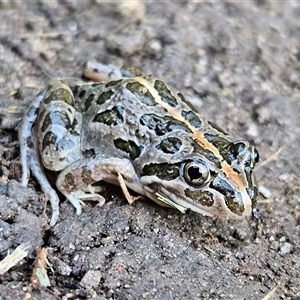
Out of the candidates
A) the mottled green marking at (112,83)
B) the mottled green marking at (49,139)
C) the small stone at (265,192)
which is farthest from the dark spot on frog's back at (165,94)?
the small stone at (265,192)

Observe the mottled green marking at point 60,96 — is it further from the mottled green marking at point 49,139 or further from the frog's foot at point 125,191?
the frog's foot at point 125,191

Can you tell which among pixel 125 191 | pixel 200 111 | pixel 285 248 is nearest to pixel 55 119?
pixel 125 191

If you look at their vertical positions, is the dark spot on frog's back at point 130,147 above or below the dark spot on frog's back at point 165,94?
below

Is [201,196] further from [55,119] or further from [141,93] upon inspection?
[55,119]

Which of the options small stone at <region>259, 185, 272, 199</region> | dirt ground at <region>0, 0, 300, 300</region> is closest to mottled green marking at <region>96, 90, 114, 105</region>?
dirt ground at <region>0, 0, 300, 300</region>

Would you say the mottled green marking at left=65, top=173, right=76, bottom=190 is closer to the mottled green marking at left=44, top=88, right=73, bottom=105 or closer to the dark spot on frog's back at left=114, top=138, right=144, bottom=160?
the dark spot on frog's back at left=114, top=138, right=144, bottom=160

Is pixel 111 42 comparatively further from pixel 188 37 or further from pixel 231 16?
pixel 231 16

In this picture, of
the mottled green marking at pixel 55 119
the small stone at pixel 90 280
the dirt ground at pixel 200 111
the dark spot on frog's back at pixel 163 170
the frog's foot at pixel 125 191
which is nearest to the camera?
the small stone at pixel 90 280

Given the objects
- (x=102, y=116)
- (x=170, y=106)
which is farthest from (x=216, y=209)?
(x=102, y=116)
